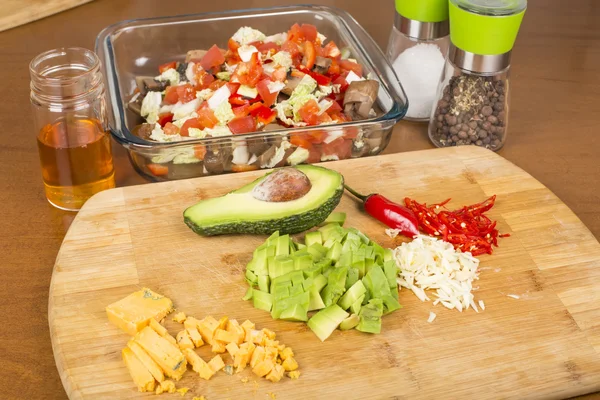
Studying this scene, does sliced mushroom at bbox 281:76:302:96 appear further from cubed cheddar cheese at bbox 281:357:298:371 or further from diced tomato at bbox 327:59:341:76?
cubed cheddar cheese at bbox 281:357:298:371

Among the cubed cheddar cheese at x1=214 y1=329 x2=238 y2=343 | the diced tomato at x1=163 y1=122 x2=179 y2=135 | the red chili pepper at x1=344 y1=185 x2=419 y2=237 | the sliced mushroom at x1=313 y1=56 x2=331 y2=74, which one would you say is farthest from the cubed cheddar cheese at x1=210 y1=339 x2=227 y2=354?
the sliced mushroom at x1=313 y1=56 x2=331 y2=74

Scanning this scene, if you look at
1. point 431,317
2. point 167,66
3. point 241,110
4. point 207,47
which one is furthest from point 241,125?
point 431,317

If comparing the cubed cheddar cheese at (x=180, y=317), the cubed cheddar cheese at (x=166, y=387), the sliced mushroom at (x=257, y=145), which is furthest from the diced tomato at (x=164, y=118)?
the cubed cheddar cheese at (x=166, y=387)

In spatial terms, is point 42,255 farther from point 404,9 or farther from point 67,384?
point 404,9

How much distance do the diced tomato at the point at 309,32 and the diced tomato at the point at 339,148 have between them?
0.55 meters

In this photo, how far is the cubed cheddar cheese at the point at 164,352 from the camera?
1.82 meters

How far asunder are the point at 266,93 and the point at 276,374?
112cm

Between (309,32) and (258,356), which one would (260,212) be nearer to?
(258,356)

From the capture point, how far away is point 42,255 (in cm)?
234

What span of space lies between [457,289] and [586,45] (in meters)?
1.96

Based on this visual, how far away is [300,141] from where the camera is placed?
98.0 inches

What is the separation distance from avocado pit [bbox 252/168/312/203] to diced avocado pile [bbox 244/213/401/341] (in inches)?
5.1

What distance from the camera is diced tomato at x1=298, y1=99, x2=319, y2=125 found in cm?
258

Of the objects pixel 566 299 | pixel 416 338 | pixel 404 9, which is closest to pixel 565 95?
pixel 404 9
